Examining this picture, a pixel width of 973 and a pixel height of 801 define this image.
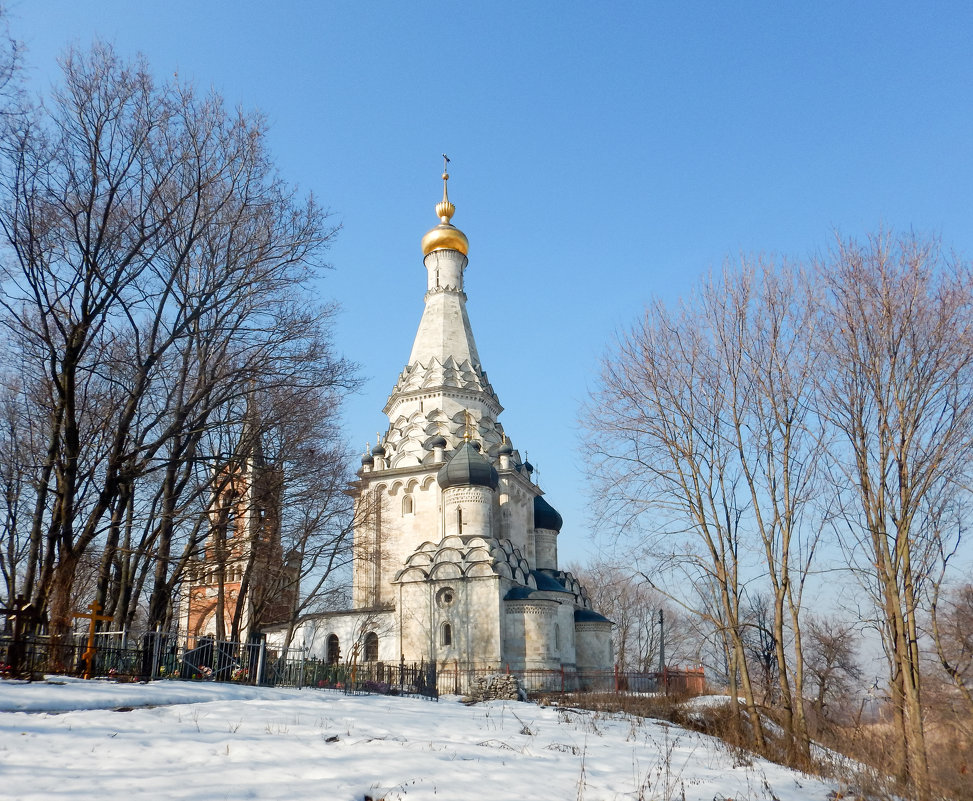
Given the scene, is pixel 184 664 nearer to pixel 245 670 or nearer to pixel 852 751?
pixel 245 670

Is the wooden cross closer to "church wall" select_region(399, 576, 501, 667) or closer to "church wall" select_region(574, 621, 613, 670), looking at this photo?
"church wall" select_region(399, 576, 501, 667)

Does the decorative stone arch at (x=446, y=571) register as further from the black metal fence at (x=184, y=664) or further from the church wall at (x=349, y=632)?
the black metal fence at (x=184, y=664)

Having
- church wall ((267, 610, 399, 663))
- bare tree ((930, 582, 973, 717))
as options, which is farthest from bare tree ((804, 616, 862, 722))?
church wall ((267, 610, 399, 663))

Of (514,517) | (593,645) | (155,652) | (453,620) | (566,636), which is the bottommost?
(593,645)

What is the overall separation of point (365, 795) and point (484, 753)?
2.37 m

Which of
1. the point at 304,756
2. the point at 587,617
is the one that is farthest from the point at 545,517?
the point at 304,756

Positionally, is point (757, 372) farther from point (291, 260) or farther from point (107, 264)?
point (107, 264)

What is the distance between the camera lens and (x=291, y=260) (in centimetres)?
1447

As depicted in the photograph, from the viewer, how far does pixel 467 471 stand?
2994cm

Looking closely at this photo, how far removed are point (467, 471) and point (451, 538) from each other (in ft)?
8.66

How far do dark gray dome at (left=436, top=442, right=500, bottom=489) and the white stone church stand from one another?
0.04 metres

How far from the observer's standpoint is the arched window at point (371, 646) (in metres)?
29.2

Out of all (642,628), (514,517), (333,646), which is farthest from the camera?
(642,628)

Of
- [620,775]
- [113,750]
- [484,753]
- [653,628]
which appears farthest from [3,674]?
[653,628]
